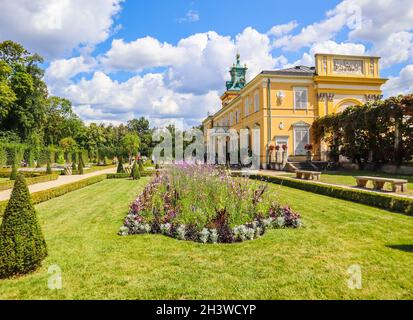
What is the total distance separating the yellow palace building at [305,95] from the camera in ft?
81.4

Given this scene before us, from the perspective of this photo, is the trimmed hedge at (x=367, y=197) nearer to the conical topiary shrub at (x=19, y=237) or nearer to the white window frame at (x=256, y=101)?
the conical topiary shrub at (x=19, y=237)

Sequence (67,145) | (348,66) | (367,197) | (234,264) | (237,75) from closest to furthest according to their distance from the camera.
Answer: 1. (234,264)
2. (367,197)
3. (348,66)
4. (237,75)
5. (67,145)

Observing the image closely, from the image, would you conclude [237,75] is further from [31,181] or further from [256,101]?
[31,181]

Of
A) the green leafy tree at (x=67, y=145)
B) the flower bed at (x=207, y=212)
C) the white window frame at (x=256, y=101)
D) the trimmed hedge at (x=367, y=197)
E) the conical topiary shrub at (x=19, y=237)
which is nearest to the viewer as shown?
the conical topiary shrub at (x=19, y=237)

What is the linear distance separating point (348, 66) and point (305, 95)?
15.0 feet

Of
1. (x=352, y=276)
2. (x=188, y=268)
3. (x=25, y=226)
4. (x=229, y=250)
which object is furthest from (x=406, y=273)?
(x=25, y=226)

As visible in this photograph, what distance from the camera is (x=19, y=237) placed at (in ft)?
13.3

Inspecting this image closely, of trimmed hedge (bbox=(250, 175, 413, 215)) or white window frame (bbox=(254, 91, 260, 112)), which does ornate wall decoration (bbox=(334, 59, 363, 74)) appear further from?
trimmed hedge (bbox=(250, 175, 413, 215))

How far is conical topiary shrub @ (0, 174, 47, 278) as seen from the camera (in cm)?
396

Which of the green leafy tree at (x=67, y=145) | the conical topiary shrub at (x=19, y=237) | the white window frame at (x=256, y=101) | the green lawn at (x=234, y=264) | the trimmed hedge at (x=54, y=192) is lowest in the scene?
the green lawn at (x=234, y=264)

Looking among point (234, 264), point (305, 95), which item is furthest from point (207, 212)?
point (305, 95)

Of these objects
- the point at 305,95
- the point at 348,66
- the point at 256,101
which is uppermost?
the point at 348,66

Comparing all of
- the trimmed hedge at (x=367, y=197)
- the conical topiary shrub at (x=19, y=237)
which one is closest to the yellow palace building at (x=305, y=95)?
the trimmed hedge at (x=367, y=197)
